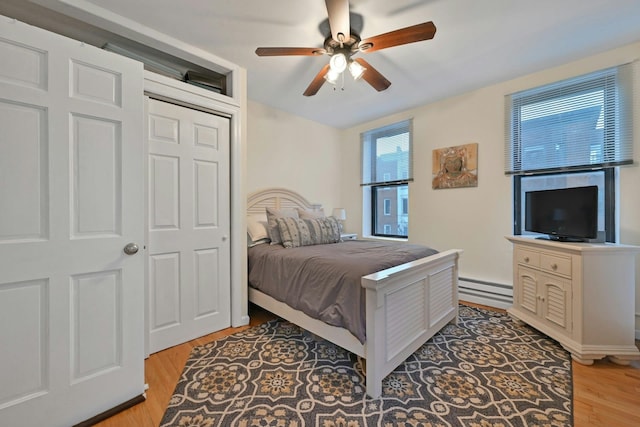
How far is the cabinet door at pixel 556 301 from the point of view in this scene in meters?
2.01

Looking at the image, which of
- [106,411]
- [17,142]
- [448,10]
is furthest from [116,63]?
[448,10]

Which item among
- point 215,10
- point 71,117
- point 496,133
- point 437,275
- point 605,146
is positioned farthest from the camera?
point 496,133

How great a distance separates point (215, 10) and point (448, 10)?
163 cm

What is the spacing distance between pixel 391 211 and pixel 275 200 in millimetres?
1828

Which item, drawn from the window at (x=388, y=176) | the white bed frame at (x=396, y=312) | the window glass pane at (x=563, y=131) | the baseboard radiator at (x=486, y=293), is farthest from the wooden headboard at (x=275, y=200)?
the window glass pane at (x=563, y=131)

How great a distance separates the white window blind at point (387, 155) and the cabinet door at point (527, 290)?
5.83 ft

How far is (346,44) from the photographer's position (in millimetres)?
1970

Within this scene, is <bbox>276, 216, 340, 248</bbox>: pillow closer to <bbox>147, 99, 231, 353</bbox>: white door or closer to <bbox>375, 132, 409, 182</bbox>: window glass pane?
<bbox>147, 99, 231, 353</bbox>: white door

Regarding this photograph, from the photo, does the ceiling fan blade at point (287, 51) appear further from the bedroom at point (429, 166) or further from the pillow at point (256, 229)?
the pillow at point (256, 229)

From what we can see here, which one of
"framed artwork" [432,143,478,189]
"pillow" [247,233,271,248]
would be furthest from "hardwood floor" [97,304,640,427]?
"framed artwork" [432,143,478,189]

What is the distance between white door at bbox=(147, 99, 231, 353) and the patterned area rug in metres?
0.33

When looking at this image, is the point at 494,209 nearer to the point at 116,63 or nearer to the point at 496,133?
the point at 496,133

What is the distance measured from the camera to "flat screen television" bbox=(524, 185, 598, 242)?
2.04 m

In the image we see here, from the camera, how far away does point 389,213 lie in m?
4.17
